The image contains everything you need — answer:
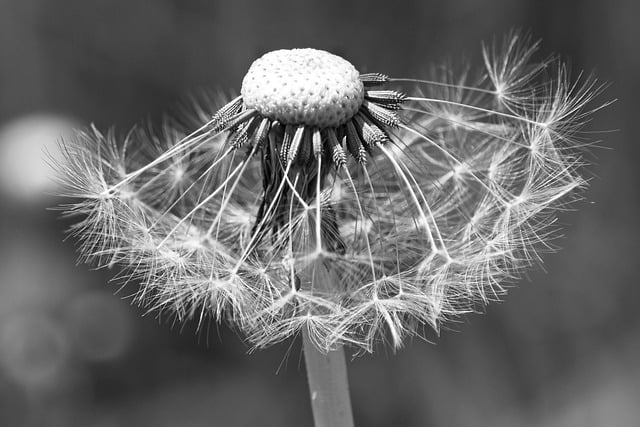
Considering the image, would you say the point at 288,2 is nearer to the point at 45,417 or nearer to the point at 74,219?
the point at 74,219

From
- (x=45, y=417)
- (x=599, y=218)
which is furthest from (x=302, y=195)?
(x=599, y=218)

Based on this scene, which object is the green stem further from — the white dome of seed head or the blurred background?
the blurred background

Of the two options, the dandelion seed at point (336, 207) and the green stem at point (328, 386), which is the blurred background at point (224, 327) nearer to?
the dandelion seed at point (336, 207)

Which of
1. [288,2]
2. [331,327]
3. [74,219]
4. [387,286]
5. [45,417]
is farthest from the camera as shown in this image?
[288,2]

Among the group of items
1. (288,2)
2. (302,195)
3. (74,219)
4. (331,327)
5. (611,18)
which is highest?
(288,2)

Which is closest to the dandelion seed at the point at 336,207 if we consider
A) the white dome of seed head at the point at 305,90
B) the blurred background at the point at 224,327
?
the white dome of seed head at the point at 305,90

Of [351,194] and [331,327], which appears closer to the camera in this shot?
[331,327]

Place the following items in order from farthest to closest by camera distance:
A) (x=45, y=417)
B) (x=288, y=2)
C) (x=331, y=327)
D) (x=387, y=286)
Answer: (x=288, y=2), (x=45, y=417), (x=387, y=286), (x=331, y=327)

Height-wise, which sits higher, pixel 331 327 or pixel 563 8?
pixel 563 8
